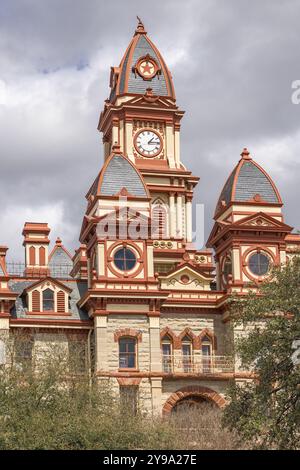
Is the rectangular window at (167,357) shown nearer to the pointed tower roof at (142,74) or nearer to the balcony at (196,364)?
the balcony at (196,364)

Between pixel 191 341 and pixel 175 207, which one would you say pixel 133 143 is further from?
pixel 191 341

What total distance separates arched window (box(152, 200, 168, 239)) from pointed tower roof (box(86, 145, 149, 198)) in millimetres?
7044

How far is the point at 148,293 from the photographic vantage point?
233ft

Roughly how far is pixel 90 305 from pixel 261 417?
24.7m

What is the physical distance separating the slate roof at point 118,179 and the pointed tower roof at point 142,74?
11253 mm

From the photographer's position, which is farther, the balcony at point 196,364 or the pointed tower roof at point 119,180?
the pointed tower roof at point 119,180

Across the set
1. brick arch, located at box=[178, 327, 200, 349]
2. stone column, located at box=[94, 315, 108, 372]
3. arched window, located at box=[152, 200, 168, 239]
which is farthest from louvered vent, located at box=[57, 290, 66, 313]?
arched window, located at box=[152, 200, 168, 239]

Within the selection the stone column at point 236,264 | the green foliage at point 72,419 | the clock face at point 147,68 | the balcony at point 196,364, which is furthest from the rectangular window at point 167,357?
the clock face at point 147,68

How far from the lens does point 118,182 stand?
74.9m

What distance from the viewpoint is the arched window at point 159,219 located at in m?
82.3

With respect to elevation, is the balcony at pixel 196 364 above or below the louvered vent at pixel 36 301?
below

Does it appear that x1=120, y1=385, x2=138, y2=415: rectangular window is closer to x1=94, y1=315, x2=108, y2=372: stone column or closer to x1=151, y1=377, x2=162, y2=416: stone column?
x1=151, y1=377, x2=162, y2=416: stone column
